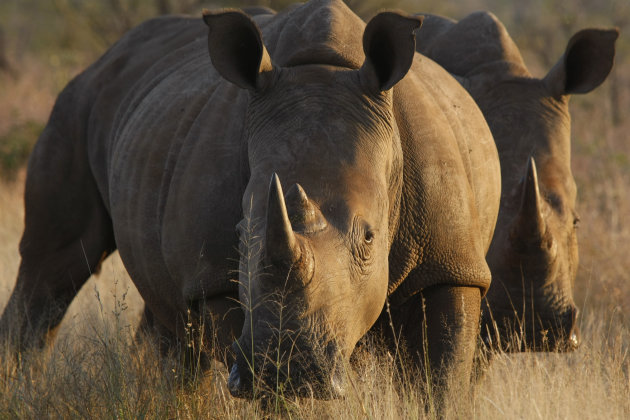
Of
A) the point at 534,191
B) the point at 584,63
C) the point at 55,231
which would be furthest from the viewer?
the point at 55,231

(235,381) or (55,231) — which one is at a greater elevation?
(235,381)

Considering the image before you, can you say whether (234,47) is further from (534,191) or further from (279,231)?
(534,191)

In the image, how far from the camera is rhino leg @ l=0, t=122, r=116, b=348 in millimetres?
5719

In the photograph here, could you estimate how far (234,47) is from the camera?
3.49m

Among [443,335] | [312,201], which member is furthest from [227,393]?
[312,201]

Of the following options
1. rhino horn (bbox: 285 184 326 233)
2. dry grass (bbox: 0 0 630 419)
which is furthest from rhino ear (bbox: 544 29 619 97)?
rhino horn (bbox: 285 184 326 233)

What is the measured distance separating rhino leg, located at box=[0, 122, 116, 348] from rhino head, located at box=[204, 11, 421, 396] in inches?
95.3

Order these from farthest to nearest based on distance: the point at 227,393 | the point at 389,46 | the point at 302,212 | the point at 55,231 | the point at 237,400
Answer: the point at 55,231
the point at 227,393
the point at 237,400
the point at 389,46
the point at 302,212

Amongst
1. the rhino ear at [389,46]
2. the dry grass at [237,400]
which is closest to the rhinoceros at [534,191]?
the dry grass at [237,400]

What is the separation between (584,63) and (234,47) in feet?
6.96

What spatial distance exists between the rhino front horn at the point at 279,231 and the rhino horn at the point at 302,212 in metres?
0.08

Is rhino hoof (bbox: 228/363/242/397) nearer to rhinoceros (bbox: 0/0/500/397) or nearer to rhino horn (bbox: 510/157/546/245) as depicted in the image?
rhinoceros (bbox: 0/0/500/397)

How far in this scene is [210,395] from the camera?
12.7 ft

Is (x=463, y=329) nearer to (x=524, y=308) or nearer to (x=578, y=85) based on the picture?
(x=524, y=308)
